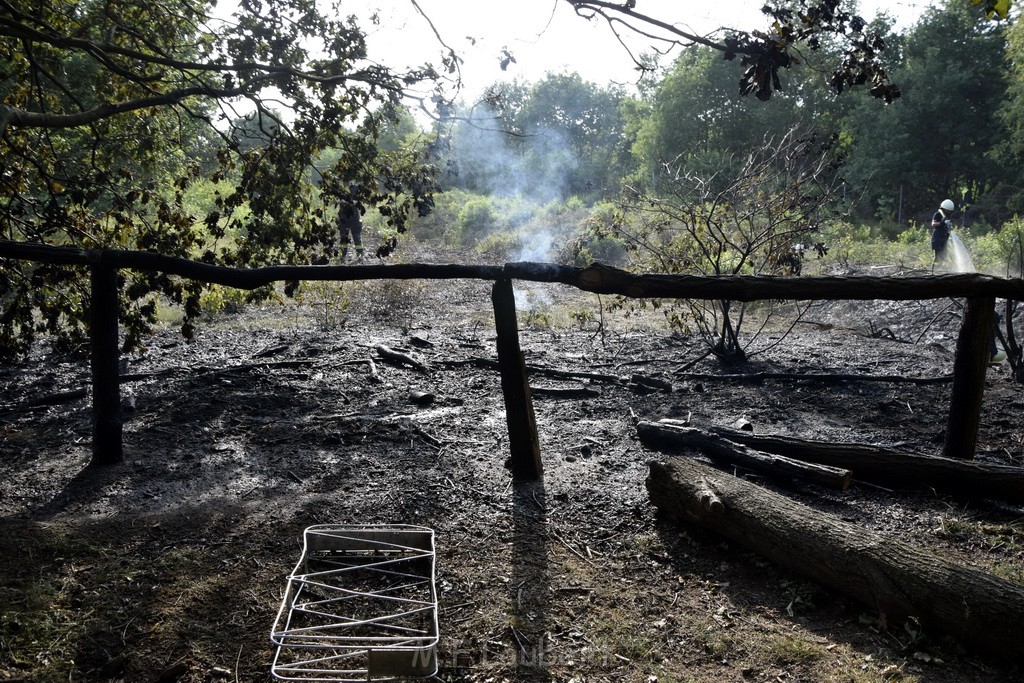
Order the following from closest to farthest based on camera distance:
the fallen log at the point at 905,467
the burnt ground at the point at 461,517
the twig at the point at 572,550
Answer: the burnt ground at the point at 461,517 < the twig at the point at 572,550 < the fallen log at the point at 905,467

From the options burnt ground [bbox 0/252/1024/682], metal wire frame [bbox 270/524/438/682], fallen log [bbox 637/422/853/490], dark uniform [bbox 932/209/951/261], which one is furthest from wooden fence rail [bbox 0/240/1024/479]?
dark uniform [bbox 932/209/951/261]

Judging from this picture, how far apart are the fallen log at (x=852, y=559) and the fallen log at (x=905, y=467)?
3.01 ft

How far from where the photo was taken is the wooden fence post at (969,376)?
167 inches

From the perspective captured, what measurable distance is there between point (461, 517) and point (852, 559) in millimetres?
2038

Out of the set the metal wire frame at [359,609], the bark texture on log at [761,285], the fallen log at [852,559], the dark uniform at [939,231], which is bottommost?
the metal wire frame at [359,609]

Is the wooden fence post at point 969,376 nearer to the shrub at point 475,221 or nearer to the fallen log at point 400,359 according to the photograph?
the fallen log at point 400,359

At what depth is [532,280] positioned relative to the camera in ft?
13.9

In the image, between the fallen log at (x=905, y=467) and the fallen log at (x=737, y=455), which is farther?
the fallen log at (x=737, y=455)

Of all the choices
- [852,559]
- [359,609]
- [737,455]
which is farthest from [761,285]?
[359,609]

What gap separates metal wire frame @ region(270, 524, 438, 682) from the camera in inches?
102

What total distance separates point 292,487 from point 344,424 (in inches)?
52.6

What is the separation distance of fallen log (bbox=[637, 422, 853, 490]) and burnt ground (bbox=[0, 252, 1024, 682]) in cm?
12

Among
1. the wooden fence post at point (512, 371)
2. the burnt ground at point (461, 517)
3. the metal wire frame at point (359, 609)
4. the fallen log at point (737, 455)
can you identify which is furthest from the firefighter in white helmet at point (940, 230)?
the metal wire frame at point (359, 609)

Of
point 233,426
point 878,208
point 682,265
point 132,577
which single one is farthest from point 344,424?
point 878,208
